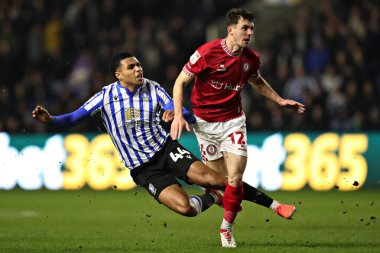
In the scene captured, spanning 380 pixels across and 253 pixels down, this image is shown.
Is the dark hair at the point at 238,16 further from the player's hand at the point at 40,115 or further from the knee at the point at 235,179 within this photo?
the player's hand at the point at 40,115

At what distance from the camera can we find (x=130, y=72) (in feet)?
31.7

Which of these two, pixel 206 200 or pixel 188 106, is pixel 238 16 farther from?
pixel 188 106

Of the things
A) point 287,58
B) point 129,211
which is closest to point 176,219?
point 129,211

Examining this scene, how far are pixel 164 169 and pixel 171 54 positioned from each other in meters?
9.37

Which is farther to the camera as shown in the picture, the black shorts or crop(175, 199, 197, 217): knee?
the black shorts

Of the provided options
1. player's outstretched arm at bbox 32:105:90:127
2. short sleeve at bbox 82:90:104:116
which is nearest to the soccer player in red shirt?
short sleeve at bbox 82:90:104:116

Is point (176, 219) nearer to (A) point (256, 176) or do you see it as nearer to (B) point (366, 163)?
(A) point (256, 176)

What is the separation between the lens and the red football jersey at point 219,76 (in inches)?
372

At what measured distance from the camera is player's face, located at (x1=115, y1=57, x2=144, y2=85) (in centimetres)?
964

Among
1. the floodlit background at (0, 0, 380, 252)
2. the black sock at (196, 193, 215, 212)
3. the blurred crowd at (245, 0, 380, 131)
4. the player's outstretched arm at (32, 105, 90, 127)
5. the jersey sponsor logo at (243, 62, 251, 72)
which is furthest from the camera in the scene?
the blurred crowd at (245, 0, 380, 131)

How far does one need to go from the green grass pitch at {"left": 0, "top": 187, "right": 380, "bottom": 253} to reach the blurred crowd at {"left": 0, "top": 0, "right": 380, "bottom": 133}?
2.02 meters

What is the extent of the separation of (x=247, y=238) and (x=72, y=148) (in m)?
7.33

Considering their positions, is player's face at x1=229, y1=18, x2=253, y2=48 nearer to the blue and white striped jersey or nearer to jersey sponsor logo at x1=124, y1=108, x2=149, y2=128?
the blue and white striped jersey

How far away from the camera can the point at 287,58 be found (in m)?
18.6
